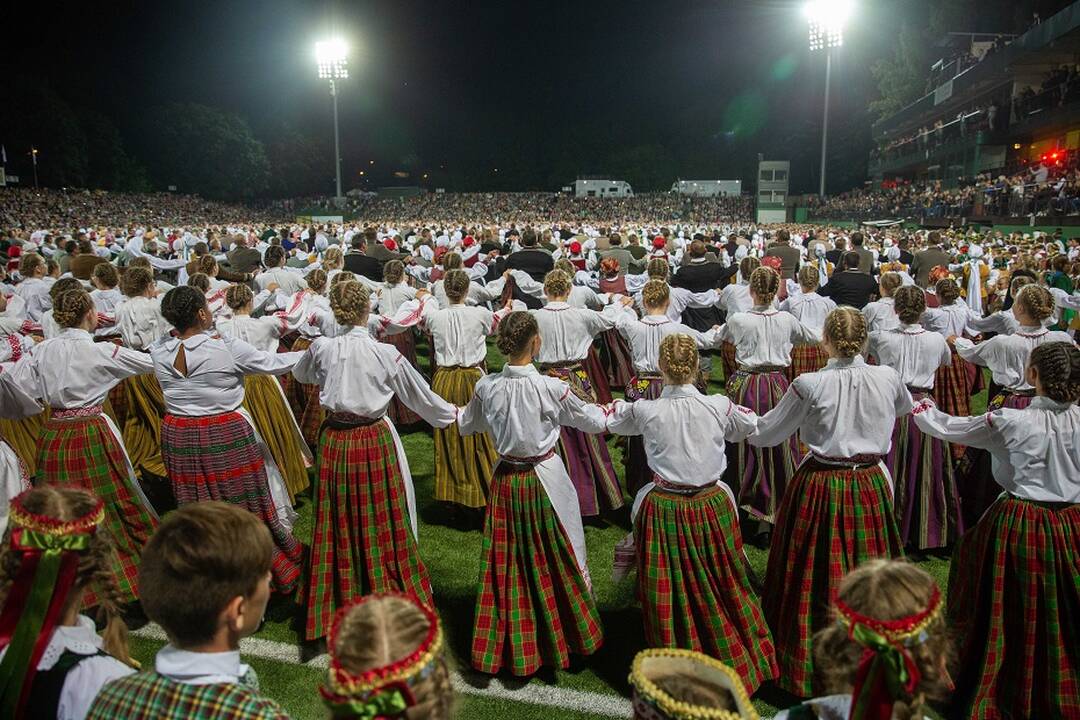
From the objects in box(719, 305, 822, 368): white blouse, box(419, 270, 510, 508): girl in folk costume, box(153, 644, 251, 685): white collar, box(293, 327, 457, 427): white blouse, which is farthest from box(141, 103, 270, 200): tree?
box(153, 644, 251, 685): white collar

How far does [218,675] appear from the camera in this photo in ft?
6.08

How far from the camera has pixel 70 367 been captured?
458 cm

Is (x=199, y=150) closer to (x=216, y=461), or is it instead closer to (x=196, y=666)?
(x=216, y=461)

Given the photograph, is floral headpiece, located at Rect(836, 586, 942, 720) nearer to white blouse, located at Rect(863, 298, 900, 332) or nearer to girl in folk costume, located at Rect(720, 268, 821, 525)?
girl in folk costume, located at Rect(720, 268, 821, 525)

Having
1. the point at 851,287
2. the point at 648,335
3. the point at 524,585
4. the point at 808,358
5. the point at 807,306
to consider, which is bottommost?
the point at 524,585

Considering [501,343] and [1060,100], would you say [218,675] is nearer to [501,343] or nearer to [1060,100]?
[501,343]

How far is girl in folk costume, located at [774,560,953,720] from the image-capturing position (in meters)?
1.68

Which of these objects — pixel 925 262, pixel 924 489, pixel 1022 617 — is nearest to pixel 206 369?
pixel 1022 617

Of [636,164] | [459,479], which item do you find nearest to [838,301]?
[459,479]

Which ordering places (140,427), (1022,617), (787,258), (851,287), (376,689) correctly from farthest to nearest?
(787,258) < (851,287) < (140,427) < (1022,617) < (376,689)

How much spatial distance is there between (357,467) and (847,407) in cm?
259

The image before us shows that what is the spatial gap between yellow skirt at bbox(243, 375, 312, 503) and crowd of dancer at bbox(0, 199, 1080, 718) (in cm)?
3

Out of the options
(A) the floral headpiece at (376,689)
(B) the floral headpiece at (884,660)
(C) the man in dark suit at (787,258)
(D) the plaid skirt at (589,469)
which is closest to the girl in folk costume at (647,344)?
(D) the plaid skirt at (589,469)

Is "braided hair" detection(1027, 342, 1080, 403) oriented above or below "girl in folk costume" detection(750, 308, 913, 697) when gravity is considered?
above
